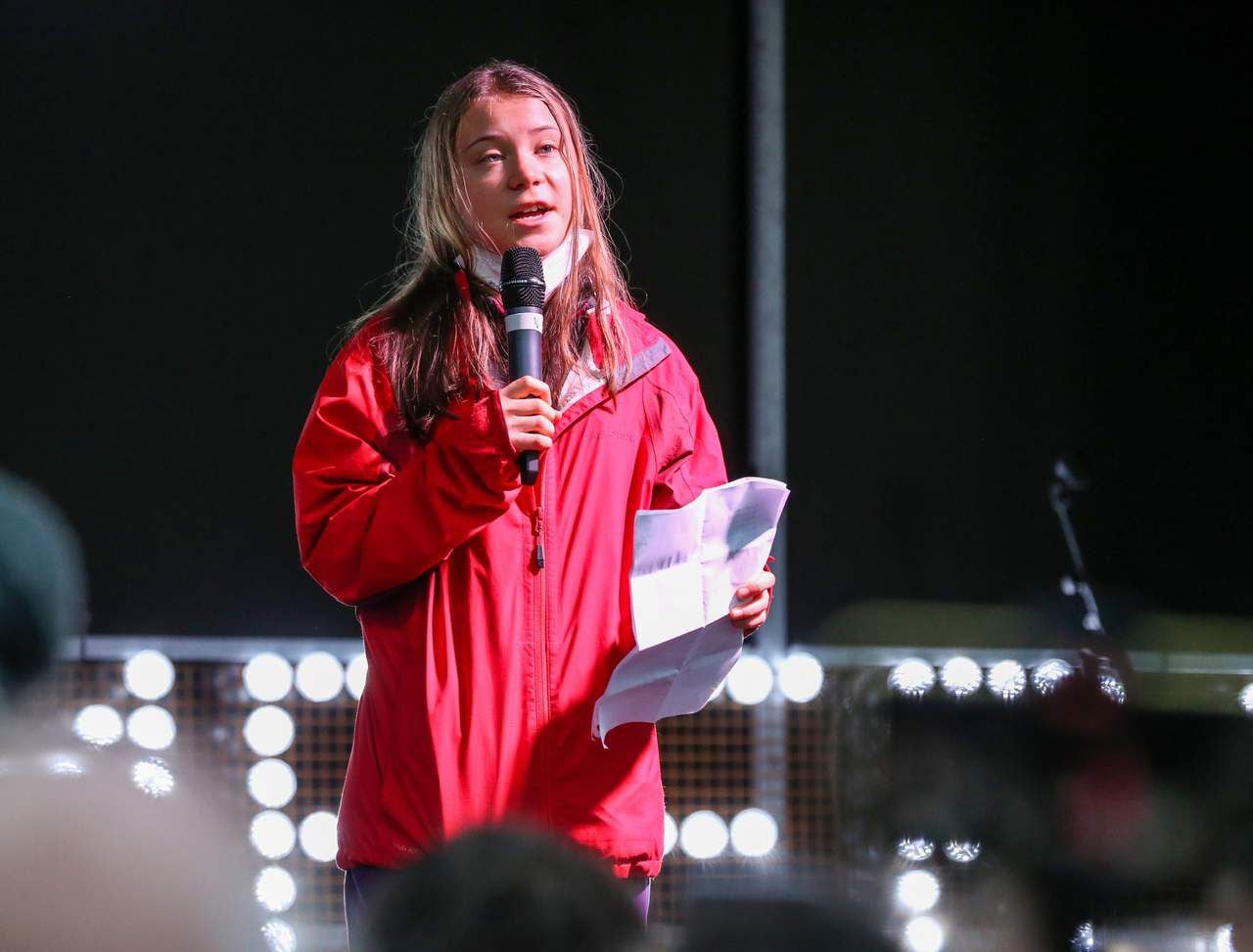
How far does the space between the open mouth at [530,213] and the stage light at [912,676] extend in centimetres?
181

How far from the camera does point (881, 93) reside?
441 centimetres

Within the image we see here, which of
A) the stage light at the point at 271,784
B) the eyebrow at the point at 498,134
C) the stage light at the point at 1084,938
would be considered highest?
the eyebrow at the point at 498,134

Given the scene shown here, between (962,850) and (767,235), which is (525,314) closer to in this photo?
(962,850)

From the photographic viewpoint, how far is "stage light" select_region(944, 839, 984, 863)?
2693mm

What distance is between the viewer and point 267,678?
335cm

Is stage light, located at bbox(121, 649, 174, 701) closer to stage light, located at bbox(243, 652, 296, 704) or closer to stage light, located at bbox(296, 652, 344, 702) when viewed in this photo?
stage light, located at bbox(243, 652, 296, 704)

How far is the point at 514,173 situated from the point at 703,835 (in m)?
2.11

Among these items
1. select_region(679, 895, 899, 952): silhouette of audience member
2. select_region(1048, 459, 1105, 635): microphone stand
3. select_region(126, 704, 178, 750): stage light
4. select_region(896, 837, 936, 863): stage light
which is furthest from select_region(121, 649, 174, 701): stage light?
select_region(679, 895, 899, 952): silhouette of audience member

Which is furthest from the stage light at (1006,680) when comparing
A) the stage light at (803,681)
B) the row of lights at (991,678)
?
the stage light at (803,681)

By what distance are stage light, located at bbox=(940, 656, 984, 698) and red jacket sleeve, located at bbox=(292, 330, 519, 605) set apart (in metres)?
1.92

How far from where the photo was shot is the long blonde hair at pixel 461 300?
1632mm

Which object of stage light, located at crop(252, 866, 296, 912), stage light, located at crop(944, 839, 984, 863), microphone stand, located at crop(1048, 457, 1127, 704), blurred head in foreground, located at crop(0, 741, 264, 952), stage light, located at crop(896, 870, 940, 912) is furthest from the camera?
microphone stand, located at crop(1048, 457, 1127, 704)

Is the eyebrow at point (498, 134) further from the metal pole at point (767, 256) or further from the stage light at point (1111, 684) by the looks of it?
the metal pole at point (767, 256)

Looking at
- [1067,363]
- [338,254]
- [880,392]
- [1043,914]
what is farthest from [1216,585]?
[338,254]
